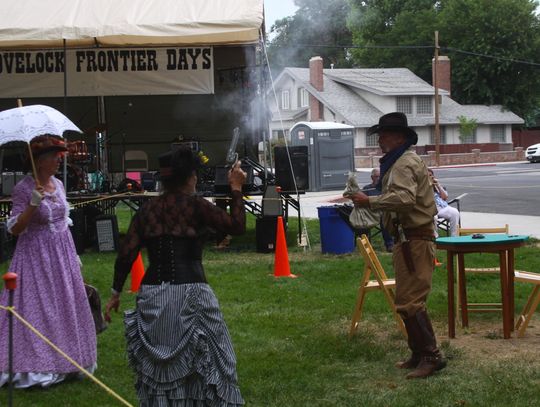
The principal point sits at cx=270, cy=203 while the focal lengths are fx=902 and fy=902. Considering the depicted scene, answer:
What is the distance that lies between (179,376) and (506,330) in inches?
141

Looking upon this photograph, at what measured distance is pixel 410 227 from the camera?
619cm

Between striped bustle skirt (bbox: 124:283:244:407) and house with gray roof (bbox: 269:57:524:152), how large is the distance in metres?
48.7

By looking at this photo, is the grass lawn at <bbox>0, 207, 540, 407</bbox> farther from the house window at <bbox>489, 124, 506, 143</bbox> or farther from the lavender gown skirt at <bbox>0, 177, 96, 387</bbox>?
the house window at <bbox>489, 124, 506, 143</bbox>

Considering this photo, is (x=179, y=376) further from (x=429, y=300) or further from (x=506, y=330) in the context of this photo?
(x=429, y=300)

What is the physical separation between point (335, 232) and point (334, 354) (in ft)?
20.3

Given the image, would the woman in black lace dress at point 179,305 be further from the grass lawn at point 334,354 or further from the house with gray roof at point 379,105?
the house with gray roof at point 379,105

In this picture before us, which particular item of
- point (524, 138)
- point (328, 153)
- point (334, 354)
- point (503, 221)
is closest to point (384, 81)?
point (524, 138)

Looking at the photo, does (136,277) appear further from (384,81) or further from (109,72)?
(384,81)

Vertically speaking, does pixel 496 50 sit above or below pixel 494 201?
above

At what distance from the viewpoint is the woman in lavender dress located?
604 cm

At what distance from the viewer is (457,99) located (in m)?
64.1

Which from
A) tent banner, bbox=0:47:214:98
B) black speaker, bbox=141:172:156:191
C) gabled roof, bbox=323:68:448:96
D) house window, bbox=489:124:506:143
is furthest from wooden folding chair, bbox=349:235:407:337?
house window, bbox=489:124:506:143

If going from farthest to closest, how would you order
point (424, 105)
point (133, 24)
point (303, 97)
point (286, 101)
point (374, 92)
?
point (286, 101) < point (303, 97) < point (424, 105) < point (374, 92) < point (133, 24)

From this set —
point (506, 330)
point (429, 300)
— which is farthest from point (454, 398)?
point (429, 300)
